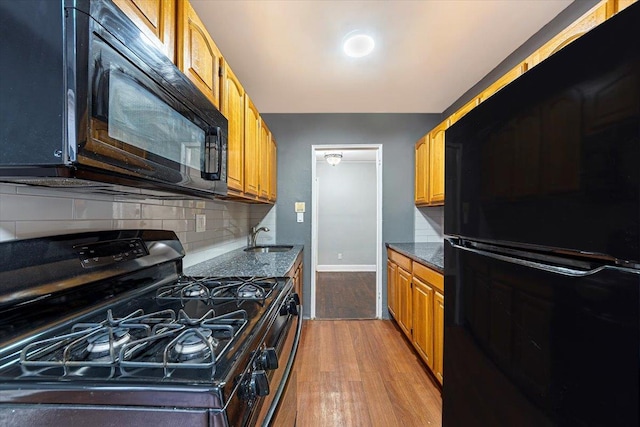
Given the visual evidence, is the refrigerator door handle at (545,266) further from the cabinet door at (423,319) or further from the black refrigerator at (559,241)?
the cabinet door at (423,319)

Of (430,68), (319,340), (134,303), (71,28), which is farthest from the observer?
(319,340)

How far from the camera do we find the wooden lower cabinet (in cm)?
Answer: 182

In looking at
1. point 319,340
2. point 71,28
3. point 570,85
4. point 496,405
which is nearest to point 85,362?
point 71,28

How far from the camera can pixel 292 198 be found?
10.7 ft

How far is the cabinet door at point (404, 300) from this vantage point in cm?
242

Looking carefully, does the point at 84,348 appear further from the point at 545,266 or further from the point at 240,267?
the point at 240,267

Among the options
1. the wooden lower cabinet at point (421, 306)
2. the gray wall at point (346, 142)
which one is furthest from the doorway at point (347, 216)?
the wooden lower cabinet at point (421, 306)

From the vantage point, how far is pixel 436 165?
102 inches

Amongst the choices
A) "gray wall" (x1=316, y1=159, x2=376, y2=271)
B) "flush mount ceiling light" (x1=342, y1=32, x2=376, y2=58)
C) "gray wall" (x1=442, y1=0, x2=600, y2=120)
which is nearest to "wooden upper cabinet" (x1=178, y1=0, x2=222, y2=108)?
"flush mount ceiling light" (x1=342, y1=32, x2=376, y2=58)

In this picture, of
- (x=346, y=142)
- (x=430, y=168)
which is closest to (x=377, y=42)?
(x=430, y=168)

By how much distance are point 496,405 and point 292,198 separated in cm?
275

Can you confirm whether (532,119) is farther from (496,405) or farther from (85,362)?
(85,362)

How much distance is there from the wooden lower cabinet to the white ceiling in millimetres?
1588

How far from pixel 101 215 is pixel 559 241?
4.52 ft
